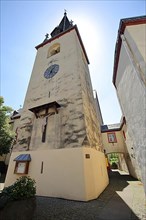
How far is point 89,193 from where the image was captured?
5332mm

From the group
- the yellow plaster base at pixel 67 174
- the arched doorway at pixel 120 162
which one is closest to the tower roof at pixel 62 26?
the yellow plaster base at pixel 67 174

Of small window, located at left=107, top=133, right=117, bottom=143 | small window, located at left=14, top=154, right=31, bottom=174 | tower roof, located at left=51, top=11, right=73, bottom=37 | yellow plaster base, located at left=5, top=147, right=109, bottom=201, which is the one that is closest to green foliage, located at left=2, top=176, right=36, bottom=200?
yellow plaster base, located at left=5, top=147, right=109, bottom=201

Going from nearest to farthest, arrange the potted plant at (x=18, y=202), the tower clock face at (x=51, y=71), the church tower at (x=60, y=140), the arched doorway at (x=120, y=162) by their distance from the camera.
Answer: the potted plant at (x=18, y=202)
the church tower at (x=60, y=140)
the tower clock face at (x=51, y=71)
the arched doorway at (x=120, y=162)

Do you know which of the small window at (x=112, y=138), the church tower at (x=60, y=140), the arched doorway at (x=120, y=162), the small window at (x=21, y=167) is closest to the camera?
the church tower at (x=60, y=140)

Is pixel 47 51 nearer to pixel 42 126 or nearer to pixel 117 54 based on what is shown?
pixel 42 126

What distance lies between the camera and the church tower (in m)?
5.78

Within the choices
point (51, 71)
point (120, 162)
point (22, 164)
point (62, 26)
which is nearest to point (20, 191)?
point (22, 164)

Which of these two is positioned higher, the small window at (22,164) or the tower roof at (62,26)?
the tower roof at (62,26)

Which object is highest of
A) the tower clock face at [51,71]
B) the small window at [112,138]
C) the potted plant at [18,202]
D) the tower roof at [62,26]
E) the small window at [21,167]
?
the tower roof at [62,26]

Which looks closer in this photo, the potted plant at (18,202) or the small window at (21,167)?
the potted plant at (18,202)

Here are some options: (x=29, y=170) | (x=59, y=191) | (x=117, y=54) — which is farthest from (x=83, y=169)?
(x=117, y=54)

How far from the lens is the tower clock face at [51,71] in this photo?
10945 mm

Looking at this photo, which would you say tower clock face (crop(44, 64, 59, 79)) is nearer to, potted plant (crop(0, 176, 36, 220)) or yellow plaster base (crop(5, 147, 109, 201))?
yellow plaster base (crop(5, 147, 109, 201))

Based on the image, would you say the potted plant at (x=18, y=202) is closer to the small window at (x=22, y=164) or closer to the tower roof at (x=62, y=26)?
the small window at (x=22, y=164)
